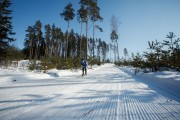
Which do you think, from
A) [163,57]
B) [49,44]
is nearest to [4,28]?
[163,57]

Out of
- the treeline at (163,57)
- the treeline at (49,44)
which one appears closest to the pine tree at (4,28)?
the treeline at (49,44)

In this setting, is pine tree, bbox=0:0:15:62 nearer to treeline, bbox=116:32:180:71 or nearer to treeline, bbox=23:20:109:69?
treeline, bbox=23:20:109:69

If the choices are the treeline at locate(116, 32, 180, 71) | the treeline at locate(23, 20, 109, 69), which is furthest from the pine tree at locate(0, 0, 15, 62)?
the treeline at locate(116, 32, 180, 71)

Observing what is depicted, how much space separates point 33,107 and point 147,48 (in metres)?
14.8

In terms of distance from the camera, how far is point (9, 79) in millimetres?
11016

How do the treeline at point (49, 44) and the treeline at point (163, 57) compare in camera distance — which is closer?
the treeline at point (163, 57)

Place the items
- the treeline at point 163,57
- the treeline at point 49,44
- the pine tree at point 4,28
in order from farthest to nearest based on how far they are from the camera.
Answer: the treeline at point 49,44, the pine tree at point 4,28, the treeline at point 163,57

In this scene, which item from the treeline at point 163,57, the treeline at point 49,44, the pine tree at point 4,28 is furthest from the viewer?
the treeline at point 49,44

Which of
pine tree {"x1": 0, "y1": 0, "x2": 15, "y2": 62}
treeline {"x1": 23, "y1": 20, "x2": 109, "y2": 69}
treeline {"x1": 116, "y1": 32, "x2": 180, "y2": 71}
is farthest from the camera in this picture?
treeline {"x1": 23, "y1": 20, "x2": 109, "y2": 69}

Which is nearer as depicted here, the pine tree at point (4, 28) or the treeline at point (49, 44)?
the pine tree at point (4, 28)

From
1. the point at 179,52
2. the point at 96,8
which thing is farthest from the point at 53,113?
the point at 96,8

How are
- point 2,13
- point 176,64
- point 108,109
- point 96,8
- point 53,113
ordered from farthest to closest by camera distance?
point 96,8 < point 2,13 < point 176,64 < point 108,109 < point 53,113

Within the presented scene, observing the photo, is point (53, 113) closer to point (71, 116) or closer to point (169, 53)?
point (71, 116)

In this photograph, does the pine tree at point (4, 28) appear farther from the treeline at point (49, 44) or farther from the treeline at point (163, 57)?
the treeline at point (163, 57)
